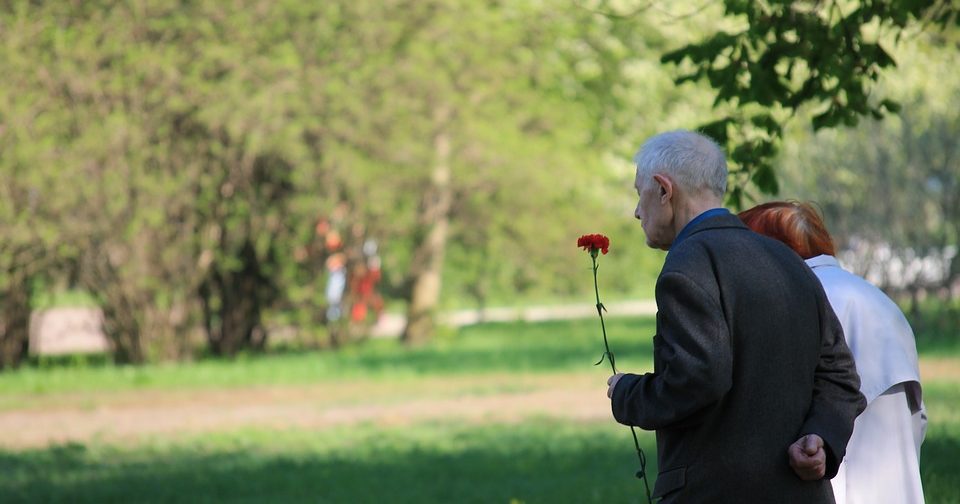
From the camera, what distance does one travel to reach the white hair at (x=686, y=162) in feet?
11.2

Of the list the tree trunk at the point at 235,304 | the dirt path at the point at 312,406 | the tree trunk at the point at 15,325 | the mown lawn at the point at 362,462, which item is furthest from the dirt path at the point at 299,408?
the tree trunk at the point at 235,304

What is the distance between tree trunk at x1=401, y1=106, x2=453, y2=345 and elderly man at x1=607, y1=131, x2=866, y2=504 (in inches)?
652

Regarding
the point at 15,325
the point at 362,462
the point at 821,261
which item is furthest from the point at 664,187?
the point at 15,325

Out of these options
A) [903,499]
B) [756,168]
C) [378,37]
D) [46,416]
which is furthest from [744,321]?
[378,37]

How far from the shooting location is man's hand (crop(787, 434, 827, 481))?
3311mm

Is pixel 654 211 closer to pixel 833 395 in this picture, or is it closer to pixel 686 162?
pixel 686 162

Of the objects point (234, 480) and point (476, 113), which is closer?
point (234, 480)

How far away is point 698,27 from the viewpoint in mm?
22750

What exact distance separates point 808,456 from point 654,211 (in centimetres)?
65

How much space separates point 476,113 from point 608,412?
7833mm

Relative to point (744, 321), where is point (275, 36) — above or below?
above

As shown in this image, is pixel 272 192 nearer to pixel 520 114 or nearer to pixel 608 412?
pixel 520 114

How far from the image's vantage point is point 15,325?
18094mm

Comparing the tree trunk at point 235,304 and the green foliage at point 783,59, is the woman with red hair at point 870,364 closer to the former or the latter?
→ the green foliage at point 783,59
